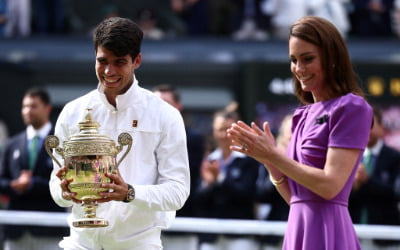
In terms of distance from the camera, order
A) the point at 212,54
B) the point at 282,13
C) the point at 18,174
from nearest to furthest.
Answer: the point at 18,174 < the point at 212,54 < the point at 282,13

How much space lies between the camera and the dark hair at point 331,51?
155 inches

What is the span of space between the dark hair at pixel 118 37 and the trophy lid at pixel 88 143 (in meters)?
0.34

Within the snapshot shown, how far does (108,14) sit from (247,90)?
8.80ft

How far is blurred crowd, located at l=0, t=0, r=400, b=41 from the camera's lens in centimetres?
1302

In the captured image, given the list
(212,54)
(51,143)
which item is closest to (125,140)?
(51,143)

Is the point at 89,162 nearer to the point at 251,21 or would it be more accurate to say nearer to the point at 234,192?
the point at 234,192

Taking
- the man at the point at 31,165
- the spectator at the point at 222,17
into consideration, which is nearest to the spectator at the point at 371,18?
the spectator at the point at 222,17

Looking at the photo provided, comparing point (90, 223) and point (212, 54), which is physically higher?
point (212, 54)

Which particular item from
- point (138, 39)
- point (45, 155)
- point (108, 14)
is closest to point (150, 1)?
point (108, 14)

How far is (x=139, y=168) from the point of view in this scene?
13.6 ft

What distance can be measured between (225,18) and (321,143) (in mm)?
9841

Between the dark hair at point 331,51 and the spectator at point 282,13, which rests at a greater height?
the spectator at point 282,13

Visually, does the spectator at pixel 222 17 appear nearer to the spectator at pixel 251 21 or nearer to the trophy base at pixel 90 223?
the spectator at pixel 251 21

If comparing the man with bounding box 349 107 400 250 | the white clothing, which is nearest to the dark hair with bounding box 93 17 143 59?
the white clothing
